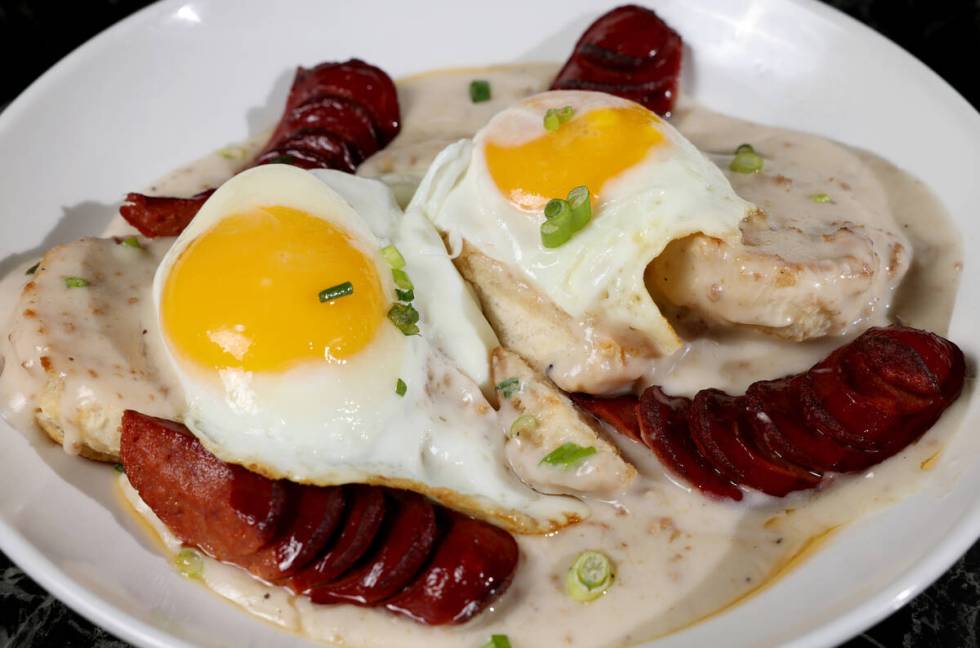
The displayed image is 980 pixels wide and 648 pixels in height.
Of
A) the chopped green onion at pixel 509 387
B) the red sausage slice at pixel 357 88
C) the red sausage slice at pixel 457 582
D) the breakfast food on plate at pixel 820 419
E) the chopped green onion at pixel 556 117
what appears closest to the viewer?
the red sausage slice at pixel 457 582

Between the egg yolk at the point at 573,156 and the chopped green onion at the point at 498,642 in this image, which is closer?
the chopped green onion at the point at 498,642

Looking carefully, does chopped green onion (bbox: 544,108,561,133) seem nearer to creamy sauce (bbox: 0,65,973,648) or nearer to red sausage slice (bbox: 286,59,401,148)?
creamy sauce (bbox: 0,65,973,648)

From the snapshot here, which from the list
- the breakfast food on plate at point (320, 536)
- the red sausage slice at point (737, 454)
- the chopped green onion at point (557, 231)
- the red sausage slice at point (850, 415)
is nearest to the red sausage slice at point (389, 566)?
the breakfast food on plate at point (320, 536)

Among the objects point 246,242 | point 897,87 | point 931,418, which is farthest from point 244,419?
point 897,87

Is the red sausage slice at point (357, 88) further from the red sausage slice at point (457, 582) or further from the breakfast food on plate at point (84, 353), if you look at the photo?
the red sausage slice at point (457, 582)

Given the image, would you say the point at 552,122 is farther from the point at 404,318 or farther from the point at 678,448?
the point at 678,448

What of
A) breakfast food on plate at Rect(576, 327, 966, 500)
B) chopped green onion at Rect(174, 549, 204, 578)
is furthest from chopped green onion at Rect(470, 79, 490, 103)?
chopped green onion at Rect(174, 549, 204, 578)

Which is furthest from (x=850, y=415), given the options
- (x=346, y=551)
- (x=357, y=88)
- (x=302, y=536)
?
(x=357, y=88)

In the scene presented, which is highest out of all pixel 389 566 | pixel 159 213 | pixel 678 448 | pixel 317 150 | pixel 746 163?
pixel 159 213
